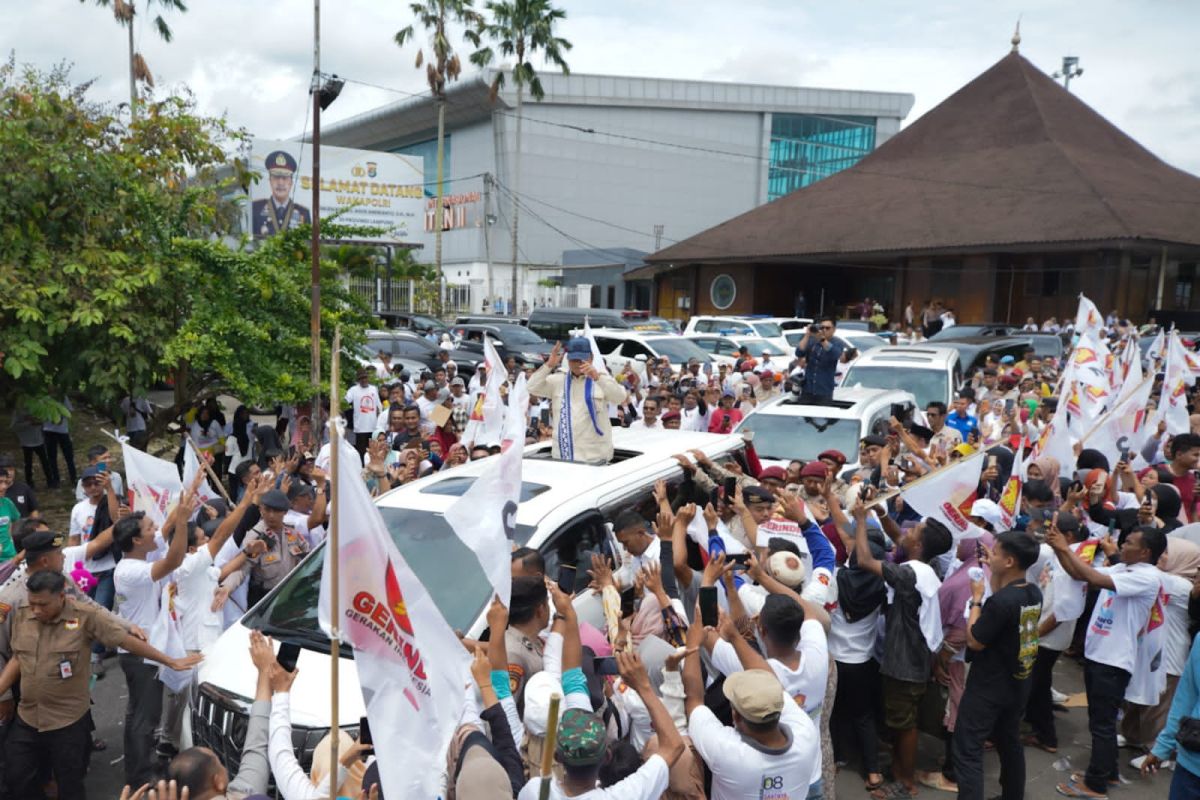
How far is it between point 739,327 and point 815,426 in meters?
15.0

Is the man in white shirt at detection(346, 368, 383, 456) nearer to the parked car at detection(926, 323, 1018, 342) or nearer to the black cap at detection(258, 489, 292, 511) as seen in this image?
the black cap at detection(258, 489, 292, 511)

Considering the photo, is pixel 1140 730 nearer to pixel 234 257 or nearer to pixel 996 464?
pixel 996 464

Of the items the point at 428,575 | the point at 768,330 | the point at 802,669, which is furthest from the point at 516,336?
the point at 802,669

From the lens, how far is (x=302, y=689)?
425 centimetres

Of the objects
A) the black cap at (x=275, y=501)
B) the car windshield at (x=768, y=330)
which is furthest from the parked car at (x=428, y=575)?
the car windshield at (x=768, y=330)

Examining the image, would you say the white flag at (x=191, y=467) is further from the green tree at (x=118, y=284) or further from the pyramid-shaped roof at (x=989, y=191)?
the pyramid-shaped roof at (x=989, y=191)

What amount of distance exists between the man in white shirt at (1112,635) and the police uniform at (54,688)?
537 centimetres

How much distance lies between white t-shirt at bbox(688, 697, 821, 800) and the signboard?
3067cm

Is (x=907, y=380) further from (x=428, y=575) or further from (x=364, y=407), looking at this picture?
(x=428, y=575)

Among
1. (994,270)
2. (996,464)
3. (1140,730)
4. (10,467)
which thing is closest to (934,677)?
(1140,730)

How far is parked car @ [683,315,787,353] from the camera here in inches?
931

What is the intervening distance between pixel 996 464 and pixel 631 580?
448 centimetres

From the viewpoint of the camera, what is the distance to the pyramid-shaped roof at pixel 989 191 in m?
26.2

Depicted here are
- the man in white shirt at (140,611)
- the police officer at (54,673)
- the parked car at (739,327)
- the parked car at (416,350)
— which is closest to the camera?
the police officer at (54,673)
